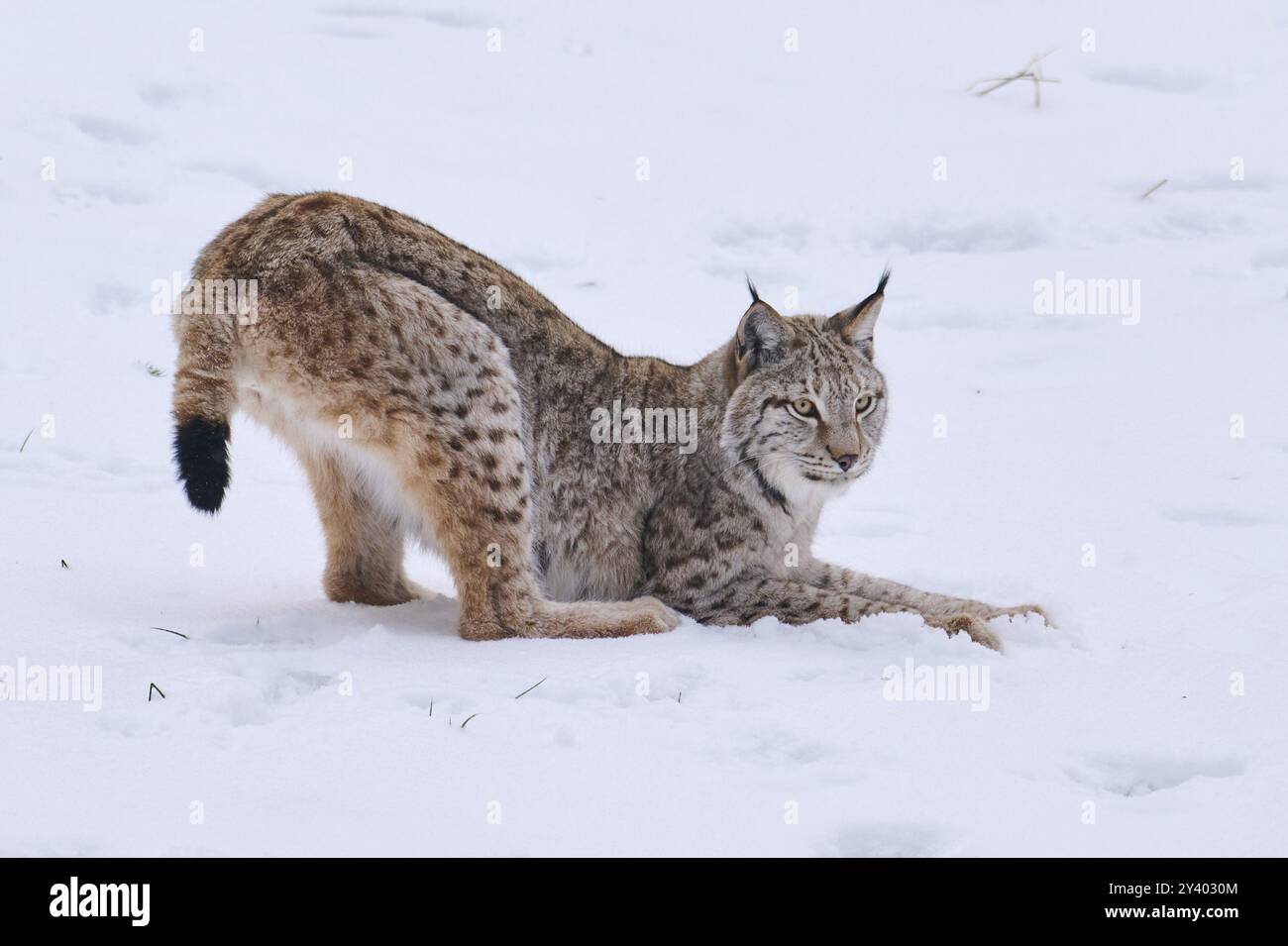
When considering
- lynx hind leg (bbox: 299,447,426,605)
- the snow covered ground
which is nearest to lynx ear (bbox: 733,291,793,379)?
the snow covered ground

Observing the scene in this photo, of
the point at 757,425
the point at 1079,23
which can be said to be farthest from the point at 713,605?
the point at 1079,23

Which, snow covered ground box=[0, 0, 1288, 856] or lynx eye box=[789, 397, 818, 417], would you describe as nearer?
snow covered ground box=[0, 0, 1288, 856]

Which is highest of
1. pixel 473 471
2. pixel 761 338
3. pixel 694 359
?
pixel 694 359

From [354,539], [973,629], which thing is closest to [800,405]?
[973,629]

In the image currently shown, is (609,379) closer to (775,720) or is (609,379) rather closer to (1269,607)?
(775,720)

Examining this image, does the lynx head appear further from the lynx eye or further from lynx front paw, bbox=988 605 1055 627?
lynx front paw, bbox=988 605 1055 627

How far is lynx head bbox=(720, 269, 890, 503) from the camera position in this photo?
15.4 feet

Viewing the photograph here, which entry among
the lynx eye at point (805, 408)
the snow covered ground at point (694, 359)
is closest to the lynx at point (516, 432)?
the lynx eye at point (805, 408)

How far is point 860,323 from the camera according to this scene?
498 cm

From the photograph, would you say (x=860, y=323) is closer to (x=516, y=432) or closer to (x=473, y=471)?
(x=516, y=432)

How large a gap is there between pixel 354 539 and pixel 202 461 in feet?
3.08

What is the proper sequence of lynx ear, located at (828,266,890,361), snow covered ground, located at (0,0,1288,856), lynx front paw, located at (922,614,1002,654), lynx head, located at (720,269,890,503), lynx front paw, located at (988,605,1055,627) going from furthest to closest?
lynx ear, located at (828,266,890,361) → lynx head, located at (720,269,890,503) → lynx front paw, located at (988,605,1055,627) → lynx front paw, located at (922,614,1002,654) → snow covered ground, located at (0,0,1288,856)

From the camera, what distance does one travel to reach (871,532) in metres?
5.83

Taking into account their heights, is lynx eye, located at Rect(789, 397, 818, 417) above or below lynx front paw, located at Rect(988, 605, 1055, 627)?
above
